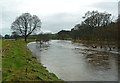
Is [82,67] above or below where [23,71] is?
below

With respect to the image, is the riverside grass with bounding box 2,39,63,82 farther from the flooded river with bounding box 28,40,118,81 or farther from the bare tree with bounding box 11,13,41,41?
the bare tree with bounding box 11,13,41,41

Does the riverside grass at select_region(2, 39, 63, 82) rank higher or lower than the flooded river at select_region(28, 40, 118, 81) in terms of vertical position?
higher

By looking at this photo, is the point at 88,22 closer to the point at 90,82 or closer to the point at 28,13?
the point at 28,13

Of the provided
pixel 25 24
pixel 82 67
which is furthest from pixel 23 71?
pixel 25 24

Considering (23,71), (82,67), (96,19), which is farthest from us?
(96,19)

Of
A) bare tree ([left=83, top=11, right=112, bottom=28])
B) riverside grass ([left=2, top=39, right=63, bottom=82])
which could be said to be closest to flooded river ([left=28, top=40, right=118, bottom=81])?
riverside grass ([left=2, top=39, right=63, bottom=82])

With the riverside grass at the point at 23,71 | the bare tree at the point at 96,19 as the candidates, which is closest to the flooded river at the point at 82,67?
the riverside grass at the point at 23,71

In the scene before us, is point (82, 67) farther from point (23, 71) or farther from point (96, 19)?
point (96, 19)

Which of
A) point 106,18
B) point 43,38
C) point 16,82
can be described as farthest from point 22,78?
point 106,18

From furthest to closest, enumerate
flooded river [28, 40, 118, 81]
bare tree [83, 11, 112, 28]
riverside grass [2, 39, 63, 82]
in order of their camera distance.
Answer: bare tree [83, 11, 112, 28]
flooded river [28, 40, 118, 81]
riverside grass [2, 39, 63, 82]

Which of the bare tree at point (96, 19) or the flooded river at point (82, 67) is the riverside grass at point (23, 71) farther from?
the bare tree at point (96, 19)

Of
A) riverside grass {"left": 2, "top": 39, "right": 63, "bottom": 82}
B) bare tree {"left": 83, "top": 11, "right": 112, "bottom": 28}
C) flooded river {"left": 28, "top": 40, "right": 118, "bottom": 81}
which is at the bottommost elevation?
flooded river {"left": 28, "top": 40, "right": 118, "bottom": 81}

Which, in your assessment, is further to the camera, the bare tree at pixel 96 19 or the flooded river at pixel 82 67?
the bare tree at pixel 96 19

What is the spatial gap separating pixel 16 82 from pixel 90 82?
3.97 m
